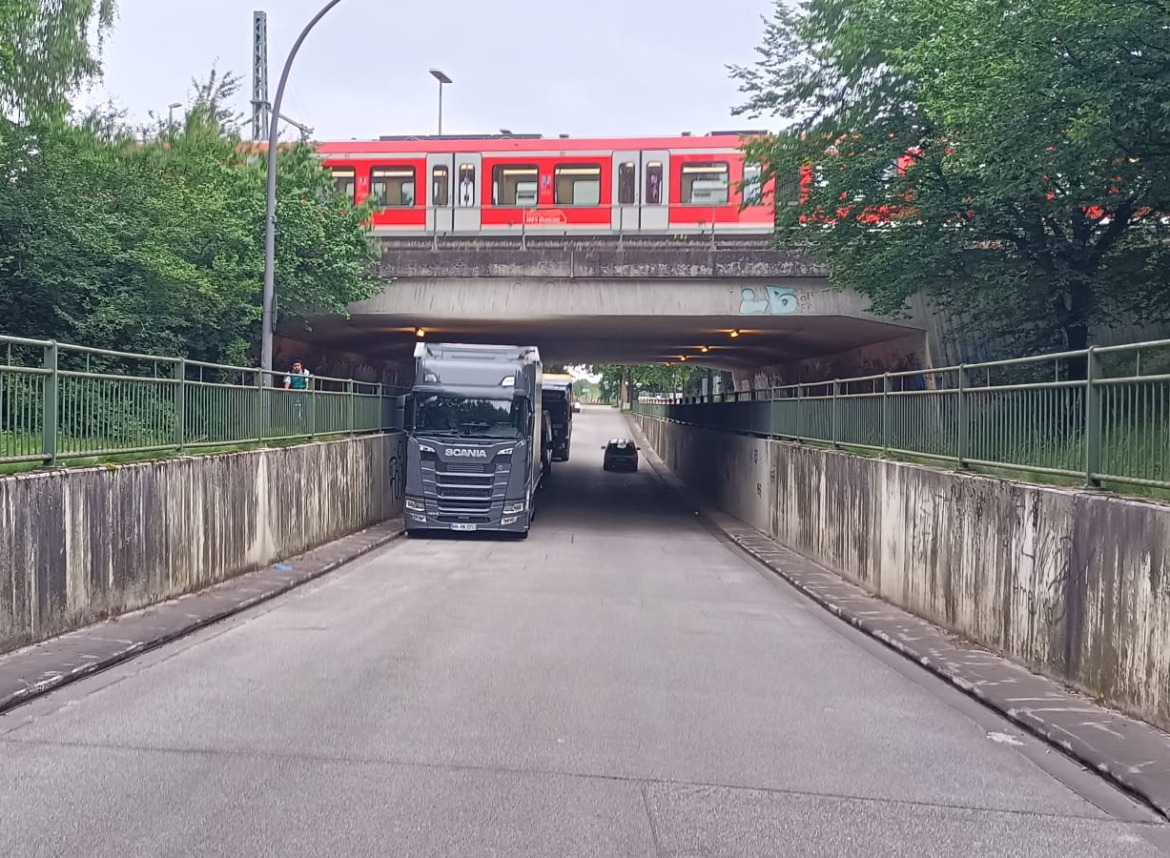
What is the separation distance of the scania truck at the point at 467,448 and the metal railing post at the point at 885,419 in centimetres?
797

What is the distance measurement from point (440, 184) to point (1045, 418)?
2343 centimetres

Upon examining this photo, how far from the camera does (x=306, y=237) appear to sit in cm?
2448

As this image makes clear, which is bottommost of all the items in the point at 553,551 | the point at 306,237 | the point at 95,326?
the point at 553,551

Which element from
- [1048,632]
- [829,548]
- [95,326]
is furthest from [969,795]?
[95,326]

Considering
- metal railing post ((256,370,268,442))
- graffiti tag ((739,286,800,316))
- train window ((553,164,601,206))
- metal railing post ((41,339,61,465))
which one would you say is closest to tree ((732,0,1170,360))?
graffiti tag ((739,286,800,316))

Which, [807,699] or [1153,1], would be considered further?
[1153,1]

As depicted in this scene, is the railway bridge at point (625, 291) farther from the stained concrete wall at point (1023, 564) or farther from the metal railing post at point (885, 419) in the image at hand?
the metal railing post at point (885, 419)

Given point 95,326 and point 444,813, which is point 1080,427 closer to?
point 444,813

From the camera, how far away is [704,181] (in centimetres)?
3033

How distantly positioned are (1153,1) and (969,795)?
40.3 feet

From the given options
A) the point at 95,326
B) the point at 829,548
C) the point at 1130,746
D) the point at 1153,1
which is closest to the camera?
the point at 1130,746

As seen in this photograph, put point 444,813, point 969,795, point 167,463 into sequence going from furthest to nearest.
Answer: point 167,463 → point 969,795 → point 444,813

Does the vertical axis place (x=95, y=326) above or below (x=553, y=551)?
above

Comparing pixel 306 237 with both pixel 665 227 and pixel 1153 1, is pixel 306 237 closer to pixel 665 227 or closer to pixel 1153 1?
pixel 665 227
